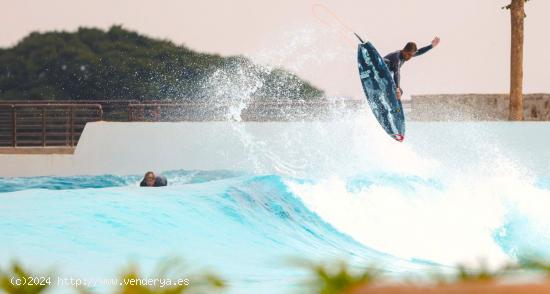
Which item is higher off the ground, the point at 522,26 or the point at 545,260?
the point at 522,26

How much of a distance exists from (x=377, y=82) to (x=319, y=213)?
2.04 meters

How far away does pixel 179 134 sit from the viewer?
1970 centimetres

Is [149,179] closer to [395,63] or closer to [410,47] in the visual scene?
[395,63]

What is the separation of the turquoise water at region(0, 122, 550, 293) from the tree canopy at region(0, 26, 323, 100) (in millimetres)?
25971

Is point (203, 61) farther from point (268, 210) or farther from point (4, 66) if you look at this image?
point (268, 210)

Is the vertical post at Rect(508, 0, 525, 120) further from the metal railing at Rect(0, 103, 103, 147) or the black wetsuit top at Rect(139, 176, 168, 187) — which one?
the black wetsuit top at Rect(139, 176, 168, 187)

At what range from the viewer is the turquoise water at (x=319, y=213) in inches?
389

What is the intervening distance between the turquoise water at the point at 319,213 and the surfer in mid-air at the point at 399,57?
2.00m

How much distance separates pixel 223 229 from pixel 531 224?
493 cm

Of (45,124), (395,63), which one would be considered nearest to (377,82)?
(395,63)

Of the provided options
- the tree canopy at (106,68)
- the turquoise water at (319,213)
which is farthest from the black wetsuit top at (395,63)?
the tree canopy at (106,68)

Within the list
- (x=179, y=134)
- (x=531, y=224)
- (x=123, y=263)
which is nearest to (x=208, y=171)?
(x=179, y=134)

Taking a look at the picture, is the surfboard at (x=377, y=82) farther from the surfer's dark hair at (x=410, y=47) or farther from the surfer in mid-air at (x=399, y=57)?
the surfer's dark hair at (x=410, y=47)

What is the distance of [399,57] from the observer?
13.6 metres
